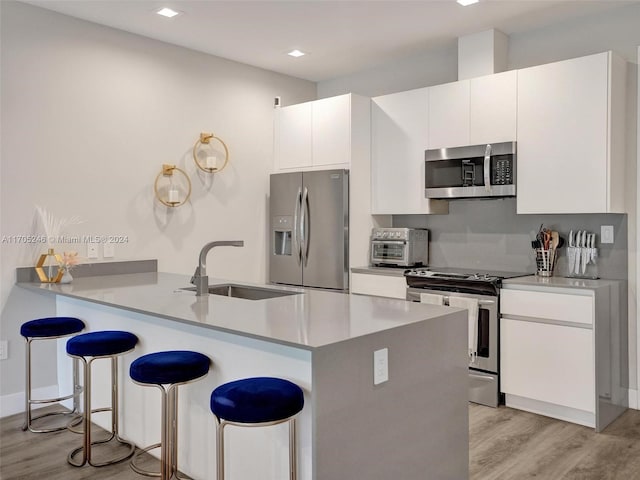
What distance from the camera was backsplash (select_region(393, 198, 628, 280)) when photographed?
12.3 feet

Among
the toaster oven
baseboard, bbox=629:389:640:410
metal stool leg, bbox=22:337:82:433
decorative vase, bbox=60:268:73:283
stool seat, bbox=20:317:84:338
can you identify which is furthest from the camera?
the toaster oven

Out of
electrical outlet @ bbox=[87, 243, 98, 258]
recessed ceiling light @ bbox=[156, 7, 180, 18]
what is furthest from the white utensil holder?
electrical outlet @ bbox=[87, 243, 98, 258]

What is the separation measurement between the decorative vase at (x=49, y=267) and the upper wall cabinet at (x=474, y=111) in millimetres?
2870

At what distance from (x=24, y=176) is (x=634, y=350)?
4257 mm

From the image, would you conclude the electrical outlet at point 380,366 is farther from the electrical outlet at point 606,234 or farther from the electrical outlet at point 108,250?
the electrical outlet at point 108,250

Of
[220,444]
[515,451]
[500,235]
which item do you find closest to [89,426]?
[220,444]

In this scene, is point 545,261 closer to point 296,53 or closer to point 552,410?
point 552,410

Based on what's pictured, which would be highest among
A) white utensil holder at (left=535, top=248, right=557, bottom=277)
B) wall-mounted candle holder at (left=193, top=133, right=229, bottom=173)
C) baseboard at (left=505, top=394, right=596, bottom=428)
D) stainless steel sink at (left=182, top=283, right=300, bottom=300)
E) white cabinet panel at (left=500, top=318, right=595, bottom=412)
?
wall-mounted candle holder at (left=193, top=133, right=229, bottom=173)

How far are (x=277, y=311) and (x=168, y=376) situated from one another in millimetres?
542

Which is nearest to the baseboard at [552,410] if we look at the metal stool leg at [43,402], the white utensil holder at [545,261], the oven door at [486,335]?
the oven door at [486,335]

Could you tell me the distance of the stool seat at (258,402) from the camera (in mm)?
1854

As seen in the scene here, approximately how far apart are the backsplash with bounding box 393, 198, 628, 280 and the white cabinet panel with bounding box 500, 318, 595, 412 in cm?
63

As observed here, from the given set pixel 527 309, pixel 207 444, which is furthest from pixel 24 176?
pixel 527 309

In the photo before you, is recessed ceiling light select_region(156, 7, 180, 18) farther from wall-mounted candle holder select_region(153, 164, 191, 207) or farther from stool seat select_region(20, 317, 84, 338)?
stool seat select_region(20, 317, 84, 338)
